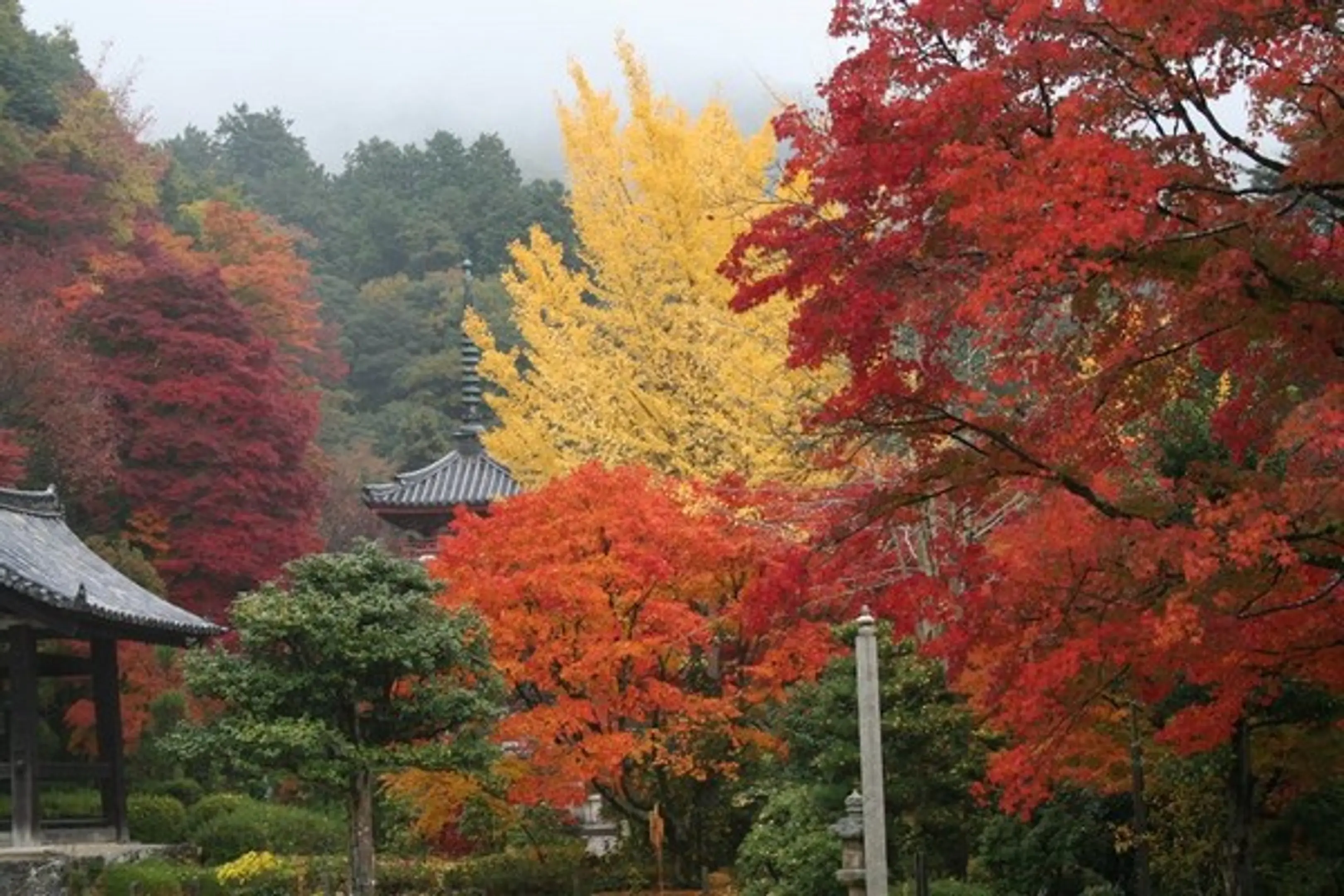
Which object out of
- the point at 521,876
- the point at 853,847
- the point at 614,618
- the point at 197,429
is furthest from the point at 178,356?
the point at 853,847

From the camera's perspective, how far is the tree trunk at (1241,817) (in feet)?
39.3

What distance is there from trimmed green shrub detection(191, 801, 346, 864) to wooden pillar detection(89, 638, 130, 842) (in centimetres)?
99

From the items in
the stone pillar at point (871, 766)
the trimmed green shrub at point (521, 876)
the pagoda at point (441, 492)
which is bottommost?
the trimmed green shrub at point (521, 876)

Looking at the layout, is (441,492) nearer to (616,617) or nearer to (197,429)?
(197,429)

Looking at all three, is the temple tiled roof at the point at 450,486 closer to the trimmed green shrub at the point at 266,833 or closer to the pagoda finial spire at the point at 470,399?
the pagoda finial spire at the point at 470,399

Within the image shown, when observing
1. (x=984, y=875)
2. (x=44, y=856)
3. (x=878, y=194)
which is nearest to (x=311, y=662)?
(x=44, y=856)

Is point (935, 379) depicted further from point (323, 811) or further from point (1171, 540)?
point (323, 811)

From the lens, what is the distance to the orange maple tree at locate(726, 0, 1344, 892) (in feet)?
24.3

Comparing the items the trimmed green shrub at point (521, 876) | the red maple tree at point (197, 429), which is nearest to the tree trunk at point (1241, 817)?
the trimmed green shrub at point (521, 876)

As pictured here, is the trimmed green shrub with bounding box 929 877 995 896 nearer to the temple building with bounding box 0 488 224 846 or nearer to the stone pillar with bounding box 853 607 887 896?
the stone pillar with bounding box 853 607 887 896

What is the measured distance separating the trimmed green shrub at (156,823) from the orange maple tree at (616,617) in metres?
5.79

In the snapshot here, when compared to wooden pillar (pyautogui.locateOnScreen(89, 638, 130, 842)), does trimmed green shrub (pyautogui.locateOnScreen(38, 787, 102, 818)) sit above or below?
below

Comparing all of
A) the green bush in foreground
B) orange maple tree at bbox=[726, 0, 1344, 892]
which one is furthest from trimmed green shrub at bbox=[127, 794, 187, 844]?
orange maple tree at bbox=[726, 0, 1344, 892]

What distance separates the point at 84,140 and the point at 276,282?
25.3 ft
